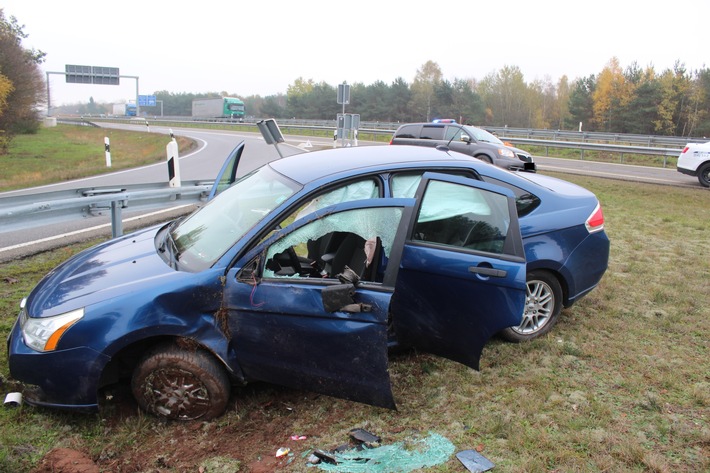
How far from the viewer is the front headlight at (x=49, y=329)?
3107 mm

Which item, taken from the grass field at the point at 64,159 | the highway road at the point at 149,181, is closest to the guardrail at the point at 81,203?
the highway road at the point at 149,181

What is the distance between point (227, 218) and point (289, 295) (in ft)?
3.24

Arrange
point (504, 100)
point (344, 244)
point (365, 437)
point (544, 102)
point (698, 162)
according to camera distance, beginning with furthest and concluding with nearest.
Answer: point (544, 102) < point (504, 100) < point (698, 162) < point (344, 244) < point (365, 437)

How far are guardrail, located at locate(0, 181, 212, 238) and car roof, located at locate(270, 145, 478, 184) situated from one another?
301 centimetres

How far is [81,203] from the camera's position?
605 cm

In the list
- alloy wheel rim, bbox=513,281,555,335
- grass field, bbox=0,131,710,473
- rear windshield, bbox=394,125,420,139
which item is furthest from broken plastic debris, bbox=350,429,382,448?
rear windshield, bbox=394,125,420,139

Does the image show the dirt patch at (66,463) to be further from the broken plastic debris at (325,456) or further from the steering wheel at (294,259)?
the steering wheel at (294,259)

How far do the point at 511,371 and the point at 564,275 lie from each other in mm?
1039

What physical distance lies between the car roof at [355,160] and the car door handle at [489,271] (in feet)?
3.37

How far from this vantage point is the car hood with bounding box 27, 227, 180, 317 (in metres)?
3.23

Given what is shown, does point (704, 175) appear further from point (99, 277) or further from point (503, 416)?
point (99, 277)

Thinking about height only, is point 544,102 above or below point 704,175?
above

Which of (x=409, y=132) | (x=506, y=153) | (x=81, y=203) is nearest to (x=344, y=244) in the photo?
(x=81, y=203)

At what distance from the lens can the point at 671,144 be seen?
2905cm
